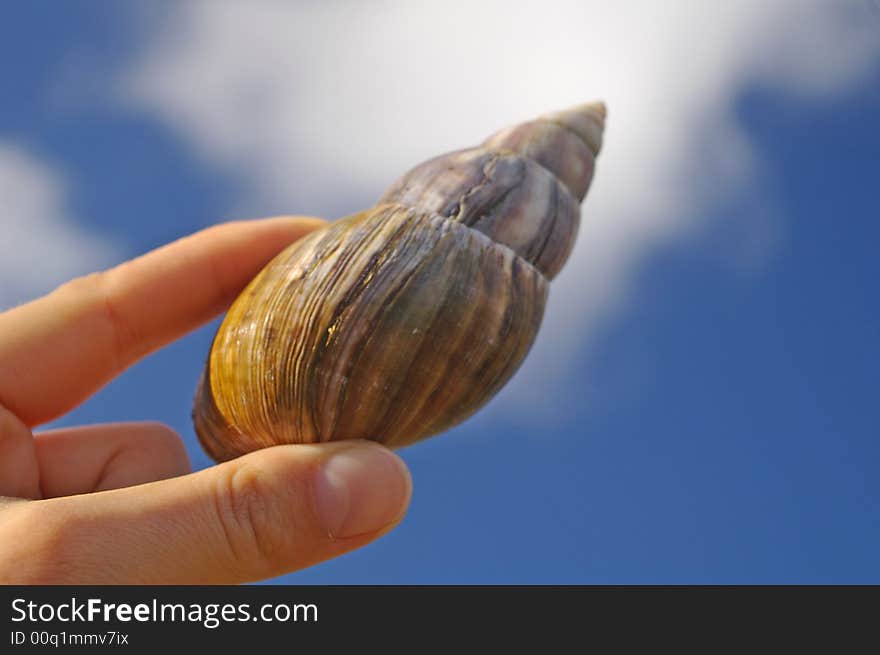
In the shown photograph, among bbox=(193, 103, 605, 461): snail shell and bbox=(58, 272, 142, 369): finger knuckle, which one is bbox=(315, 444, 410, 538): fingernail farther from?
bbox=(58, 272, 142, 369): finger knuckle

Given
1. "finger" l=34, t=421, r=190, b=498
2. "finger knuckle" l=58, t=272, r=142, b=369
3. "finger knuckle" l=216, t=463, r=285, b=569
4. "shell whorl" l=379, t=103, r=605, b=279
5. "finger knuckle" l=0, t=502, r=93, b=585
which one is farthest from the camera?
"finger knuckle" l=58, t=272, r=142, b=369

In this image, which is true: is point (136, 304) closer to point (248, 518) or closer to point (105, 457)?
point (105, 457)

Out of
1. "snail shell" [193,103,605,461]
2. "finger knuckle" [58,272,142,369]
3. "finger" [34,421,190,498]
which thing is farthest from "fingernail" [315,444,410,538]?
"finger knuckle" [58,272,142,369]

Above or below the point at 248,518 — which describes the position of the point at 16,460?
above

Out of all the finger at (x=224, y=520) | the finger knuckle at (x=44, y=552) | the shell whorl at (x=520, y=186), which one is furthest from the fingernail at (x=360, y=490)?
the shell whorl at (x=520, y=186)

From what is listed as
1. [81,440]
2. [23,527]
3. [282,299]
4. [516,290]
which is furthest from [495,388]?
[81,440]

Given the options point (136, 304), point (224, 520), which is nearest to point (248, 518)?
point (224, 520)

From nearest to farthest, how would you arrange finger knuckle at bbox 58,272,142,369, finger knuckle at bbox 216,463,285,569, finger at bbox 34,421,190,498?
finger knuckle at bbox 216,463,285,569
finger at bbox 34,421,190,498
finger knuckle at bbox 58,272,142,369
